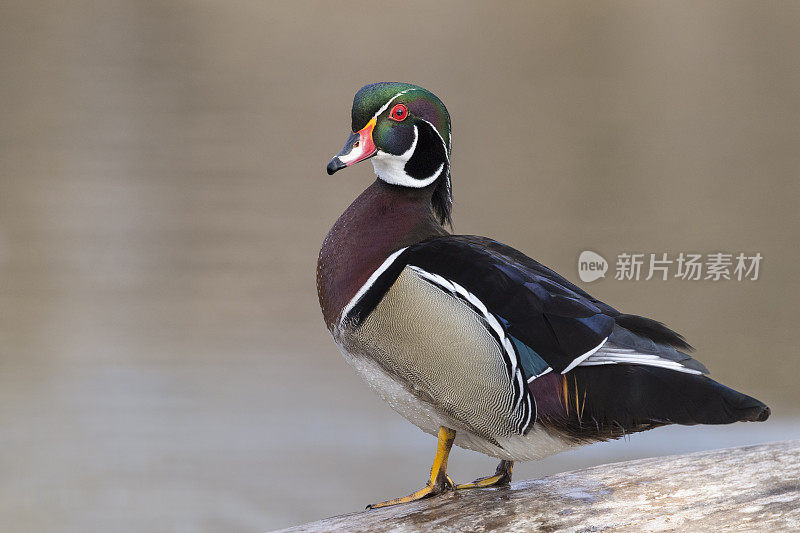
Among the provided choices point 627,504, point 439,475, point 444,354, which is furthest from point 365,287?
point 627,504

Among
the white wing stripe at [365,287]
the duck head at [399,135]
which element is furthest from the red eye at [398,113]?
the white wing stripe at [365,287]

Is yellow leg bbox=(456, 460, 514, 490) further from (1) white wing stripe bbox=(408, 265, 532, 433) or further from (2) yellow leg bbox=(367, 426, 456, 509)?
(1) white wing stripe bbox=(408, 265, 532, 433)

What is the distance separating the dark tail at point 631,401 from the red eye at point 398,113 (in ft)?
0.91

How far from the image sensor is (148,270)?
2.18 metres

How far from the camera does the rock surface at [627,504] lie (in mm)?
831

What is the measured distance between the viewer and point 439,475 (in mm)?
843

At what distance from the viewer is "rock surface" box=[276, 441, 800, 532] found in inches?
32.7

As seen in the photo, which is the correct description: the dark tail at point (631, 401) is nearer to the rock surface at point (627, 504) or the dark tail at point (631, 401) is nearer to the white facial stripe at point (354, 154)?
the rock surface at point (627, 504)

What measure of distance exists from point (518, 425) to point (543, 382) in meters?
0.05

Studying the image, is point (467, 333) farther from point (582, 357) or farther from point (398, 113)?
point (398, 113)

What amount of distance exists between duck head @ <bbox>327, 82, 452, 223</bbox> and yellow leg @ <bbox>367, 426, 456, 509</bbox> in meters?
0.25

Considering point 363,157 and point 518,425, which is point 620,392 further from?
point 363,157

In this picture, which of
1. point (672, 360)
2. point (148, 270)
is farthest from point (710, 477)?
point (148, 270)

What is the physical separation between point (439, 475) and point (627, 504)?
21 cm
